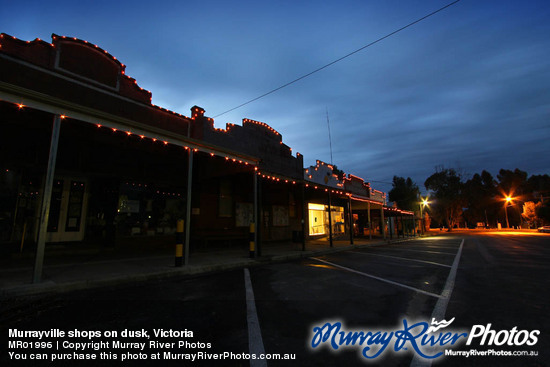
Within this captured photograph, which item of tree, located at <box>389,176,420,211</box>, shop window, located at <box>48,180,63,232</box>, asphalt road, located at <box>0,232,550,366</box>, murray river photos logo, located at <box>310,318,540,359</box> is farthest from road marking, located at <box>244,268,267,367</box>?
tree, located at <box>389,176,420,211</box>

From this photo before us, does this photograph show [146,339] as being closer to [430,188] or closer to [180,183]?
[180,183]

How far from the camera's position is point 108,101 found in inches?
392

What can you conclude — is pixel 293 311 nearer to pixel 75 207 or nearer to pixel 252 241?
pixel 252 241

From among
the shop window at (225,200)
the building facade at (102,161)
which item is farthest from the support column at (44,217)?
the shop window at (225,200)

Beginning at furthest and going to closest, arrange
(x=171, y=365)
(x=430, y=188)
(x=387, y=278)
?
(x=430, y=188) < (x=387, y=278) < (x=171, y=365)

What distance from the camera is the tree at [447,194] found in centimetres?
5284

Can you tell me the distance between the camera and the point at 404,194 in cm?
6494

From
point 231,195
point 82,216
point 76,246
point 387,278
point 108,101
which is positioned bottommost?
point 387,278

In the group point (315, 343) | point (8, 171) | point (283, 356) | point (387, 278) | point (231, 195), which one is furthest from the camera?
point (231, 195)

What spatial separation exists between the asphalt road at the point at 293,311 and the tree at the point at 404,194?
5745cm

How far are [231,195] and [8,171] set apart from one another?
29.8 ft

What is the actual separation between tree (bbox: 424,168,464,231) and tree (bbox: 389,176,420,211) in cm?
420

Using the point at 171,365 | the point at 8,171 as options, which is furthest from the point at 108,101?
the point at 171,365

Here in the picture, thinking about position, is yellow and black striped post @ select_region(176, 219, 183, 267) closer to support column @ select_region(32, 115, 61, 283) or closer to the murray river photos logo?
support column @ select_region(32, 115, 61, 283)
